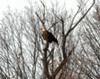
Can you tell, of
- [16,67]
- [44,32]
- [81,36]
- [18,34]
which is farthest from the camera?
[81,36]

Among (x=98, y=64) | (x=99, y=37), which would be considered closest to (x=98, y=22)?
(x=99, y=37)

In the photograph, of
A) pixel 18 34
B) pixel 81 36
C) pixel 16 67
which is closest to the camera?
pixel 16 67

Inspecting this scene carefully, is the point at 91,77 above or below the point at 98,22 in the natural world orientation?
below

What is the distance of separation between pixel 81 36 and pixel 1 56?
5.21 meters

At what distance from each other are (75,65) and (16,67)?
12.8 feet

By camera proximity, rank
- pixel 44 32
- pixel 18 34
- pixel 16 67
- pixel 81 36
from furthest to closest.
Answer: pixel 81 36 → pixel 18 34 → pixel 16 67 → pixel 44 32

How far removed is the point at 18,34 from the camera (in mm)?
19500

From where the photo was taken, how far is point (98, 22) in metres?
20.4

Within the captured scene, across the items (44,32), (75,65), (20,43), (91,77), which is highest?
(44,32)

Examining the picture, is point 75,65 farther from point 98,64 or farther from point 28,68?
point 28,68

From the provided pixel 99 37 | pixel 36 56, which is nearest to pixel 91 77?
pixel 99 37

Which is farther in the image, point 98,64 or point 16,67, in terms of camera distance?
point 98,64

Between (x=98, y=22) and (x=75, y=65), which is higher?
(x=98, y=22)

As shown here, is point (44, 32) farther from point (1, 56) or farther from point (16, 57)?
point (1, 56)
